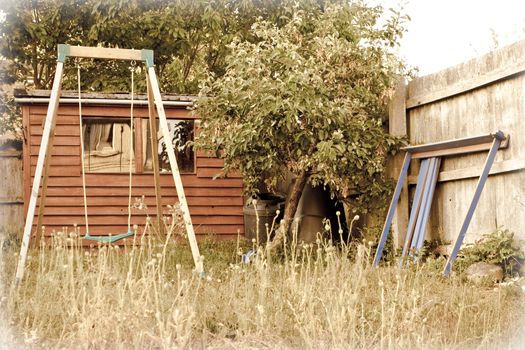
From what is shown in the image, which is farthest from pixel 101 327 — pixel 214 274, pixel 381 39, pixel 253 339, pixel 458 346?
pixel 381 39

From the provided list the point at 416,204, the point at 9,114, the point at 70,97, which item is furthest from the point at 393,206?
the point at 9,114

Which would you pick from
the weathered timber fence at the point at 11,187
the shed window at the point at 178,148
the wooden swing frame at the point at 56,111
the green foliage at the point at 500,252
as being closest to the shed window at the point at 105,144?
the shed window at the point at 178,148

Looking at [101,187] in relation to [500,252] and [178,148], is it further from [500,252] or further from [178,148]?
[500,252]

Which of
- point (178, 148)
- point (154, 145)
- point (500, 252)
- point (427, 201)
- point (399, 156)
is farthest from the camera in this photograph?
point (178, 148)

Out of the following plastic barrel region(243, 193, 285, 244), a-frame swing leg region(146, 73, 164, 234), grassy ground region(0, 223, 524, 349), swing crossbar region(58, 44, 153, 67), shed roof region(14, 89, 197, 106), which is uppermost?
shed roof region(14, 89, 197, 106)

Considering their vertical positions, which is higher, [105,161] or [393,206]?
[105,161]

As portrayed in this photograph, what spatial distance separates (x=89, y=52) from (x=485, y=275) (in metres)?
4.38

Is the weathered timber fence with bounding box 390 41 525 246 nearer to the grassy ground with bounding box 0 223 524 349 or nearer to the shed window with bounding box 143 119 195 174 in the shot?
the grassy ground with bounding box 0 223 524 349

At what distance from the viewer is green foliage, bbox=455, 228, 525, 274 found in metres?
6.32

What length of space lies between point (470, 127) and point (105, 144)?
6.39 metres

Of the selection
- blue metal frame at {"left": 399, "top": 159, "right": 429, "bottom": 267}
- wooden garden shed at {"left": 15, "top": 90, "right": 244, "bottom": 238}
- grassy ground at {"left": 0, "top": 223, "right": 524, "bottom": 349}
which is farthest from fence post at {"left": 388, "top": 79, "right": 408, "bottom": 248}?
wooden garden shed at {"left": 15, "top": 90, "right": 244, "bottom": 238}

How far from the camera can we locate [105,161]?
1141 centimetres

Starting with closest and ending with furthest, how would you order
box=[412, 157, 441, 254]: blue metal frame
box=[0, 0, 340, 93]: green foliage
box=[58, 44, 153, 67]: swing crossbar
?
box=[58, 44, 153, 67]: swing crossbar < box=[412, 157, 441, 254]: blue metal frame < box=[0, 0, 340, 93]: green foliage

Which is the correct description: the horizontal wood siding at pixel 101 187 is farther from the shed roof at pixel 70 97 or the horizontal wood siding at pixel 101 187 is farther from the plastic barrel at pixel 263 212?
the plastic barrel at pixel 263 212
